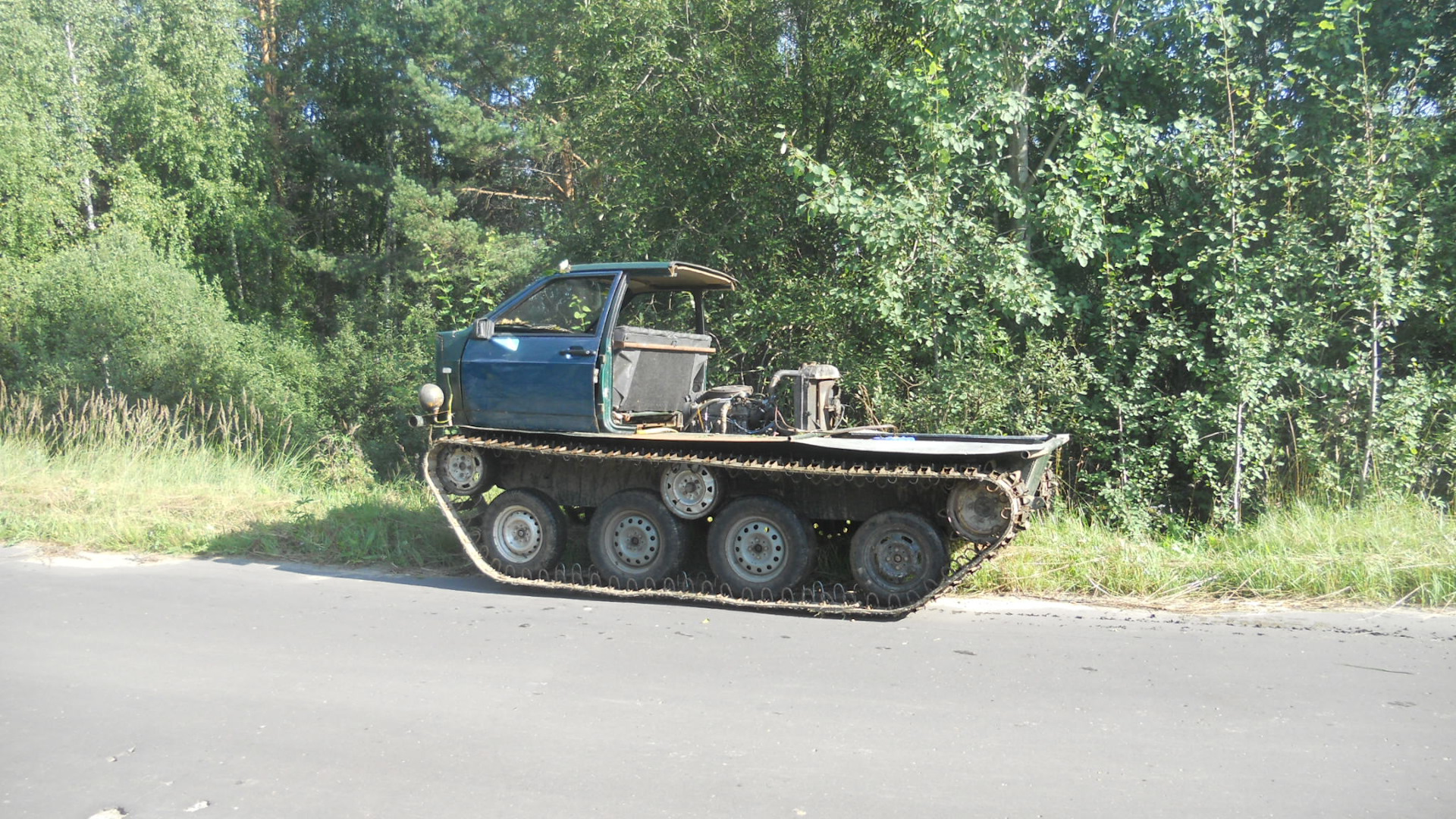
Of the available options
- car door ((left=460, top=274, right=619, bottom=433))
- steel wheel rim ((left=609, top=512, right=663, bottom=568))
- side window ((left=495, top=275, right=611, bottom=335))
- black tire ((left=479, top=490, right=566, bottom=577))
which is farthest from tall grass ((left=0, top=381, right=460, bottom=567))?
side window ((left=495, top=275, right=611, bottom=335))

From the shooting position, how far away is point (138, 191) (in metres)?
25.5

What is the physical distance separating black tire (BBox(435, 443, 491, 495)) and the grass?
1.10 meters

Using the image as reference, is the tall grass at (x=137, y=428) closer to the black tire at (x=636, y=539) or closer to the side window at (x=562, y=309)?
the side window at (x=562, y=309)

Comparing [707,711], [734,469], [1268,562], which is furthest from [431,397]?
[1268,562]

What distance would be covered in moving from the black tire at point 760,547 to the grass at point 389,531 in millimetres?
1428

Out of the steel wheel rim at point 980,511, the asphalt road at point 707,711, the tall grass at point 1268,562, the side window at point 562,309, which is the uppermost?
the side window at point 562,309

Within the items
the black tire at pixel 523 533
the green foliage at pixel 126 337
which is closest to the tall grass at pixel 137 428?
the green foliage at pixel 126 337

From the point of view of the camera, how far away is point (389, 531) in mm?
9336

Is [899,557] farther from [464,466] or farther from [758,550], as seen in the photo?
[464,466]

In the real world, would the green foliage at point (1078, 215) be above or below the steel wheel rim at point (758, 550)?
above

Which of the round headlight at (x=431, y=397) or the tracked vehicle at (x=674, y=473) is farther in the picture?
the round headlight at (x=431, y=397)

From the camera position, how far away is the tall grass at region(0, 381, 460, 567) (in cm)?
922

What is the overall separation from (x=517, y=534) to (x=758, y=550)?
1995 mm

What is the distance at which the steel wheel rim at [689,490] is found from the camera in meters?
7.43
